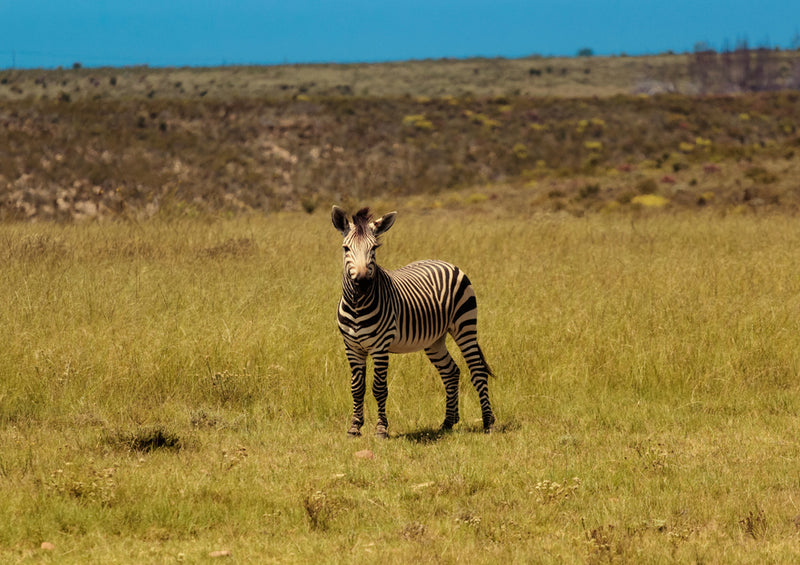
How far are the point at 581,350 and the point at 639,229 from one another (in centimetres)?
1077

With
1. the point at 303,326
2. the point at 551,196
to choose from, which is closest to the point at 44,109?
the point at 551,196

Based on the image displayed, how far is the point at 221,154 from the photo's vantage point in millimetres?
49062

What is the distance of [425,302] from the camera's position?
297 inches

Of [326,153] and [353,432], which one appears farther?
[326,153]

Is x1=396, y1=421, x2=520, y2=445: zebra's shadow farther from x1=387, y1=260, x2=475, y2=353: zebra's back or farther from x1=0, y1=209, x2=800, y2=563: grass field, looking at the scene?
x1=387, y1=260, x2=475, y2=353: zebra's back

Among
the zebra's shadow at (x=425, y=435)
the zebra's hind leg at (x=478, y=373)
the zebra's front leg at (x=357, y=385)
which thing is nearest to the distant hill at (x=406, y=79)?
the zebra's hind leg at (x=478, y=373)

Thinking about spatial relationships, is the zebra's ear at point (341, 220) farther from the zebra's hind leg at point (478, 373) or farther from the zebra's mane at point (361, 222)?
the zebra's hind leg at point (478, 373)

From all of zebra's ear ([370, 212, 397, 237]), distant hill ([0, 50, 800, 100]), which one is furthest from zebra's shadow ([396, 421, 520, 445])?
distant hill ([0, 50, 800, 100])

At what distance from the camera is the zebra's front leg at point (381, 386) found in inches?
283

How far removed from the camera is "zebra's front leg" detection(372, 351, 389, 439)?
7.18 m

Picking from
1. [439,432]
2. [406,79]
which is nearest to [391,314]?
[439,432]

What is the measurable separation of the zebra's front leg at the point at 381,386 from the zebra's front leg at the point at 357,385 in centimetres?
11

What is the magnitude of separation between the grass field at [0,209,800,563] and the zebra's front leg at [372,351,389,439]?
0.14 meters

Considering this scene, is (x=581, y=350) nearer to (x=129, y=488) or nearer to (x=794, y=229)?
(x=129, y=488)
